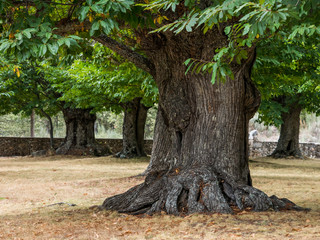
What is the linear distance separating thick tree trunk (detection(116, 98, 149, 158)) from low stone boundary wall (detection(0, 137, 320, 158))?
847 cm

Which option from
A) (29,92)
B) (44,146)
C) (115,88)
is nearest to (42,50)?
(115,88)

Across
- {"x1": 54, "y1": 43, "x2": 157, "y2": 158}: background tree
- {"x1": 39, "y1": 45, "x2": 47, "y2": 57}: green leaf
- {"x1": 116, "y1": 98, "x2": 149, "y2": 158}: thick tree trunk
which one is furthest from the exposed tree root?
{"x1": 116, "y1": 98, "x2": 149, "y2": 158}: thick tree trunk

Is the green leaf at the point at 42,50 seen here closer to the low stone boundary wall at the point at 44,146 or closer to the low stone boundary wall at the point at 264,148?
the low stone boundary wall at the point at 44,146

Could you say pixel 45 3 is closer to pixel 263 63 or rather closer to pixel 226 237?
pixel 226 237

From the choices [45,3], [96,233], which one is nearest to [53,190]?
[96,233]

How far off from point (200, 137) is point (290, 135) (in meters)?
17.9

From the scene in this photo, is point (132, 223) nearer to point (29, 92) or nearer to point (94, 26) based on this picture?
point (94, 26)

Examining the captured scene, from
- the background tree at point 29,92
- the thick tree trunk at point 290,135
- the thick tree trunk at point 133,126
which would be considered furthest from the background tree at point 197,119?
the thick tree trunk at point 290,135

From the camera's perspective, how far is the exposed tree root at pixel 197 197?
6.03 m

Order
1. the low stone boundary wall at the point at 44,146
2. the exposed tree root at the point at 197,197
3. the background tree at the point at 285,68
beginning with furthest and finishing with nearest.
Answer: the low stone boundary wall at the point at 44,146, the background tree at the point at 285,68, the exposed tree root at the point at 197,197

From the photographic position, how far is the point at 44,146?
95.3ft

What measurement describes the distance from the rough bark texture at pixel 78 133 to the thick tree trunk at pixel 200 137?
18745 millimetres

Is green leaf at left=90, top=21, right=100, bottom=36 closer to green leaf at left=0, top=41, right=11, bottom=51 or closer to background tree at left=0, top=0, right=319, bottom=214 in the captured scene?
green leaf at left=0, top=41, right=11, bottom=51

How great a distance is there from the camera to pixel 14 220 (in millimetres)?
6316
